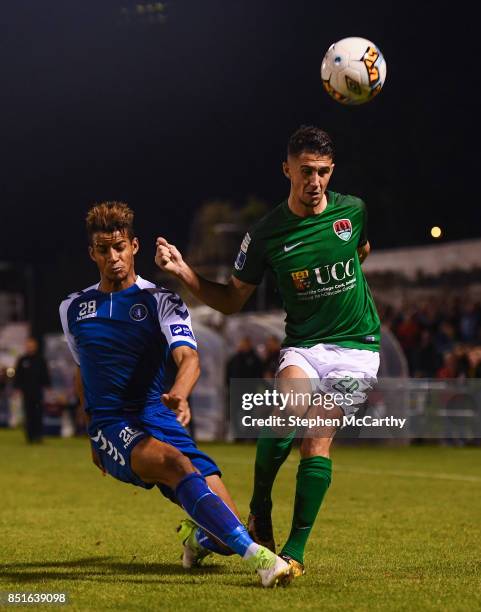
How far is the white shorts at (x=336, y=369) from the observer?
6805 millimetres

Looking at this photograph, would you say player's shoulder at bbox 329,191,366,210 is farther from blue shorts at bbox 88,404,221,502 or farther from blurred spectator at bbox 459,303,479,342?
blurred spectator at bbox 459,303,479,342

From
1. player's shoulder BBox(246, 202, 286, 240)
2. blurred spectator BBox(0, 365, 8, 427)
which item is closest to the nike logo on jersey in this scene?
player's shoulder BBox(246, 202, 286, 240)

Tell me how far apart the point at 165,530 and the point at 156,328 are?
3040mm

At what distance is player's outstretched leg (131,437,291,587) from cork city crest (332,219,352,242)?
1.54m

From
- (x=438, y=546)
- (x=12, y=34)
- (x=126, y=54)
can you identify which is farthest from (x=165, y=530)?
(x=126, y=54)

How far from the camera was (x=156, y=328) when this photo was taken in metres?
6.65

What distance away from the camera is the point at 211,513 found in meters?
6.14

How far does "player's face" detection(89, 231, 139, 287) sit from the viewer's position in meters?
6.59

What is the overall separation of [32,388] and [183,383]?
1886 cm

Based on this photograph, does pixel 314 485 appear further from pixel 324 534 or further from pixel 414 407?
pixel 414 407

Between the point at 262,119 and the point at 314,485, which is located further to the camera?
the point at 262,119

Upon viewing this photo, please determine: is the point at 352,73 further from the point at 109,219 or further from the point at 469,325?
the point at 469,325

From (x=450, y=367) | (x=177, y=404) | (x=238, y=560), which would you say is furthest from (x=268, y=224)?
(x=450, y=367)

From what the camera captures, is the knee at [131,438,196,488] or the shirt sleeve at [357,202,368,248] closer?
the knee at [131,438,196,488]
